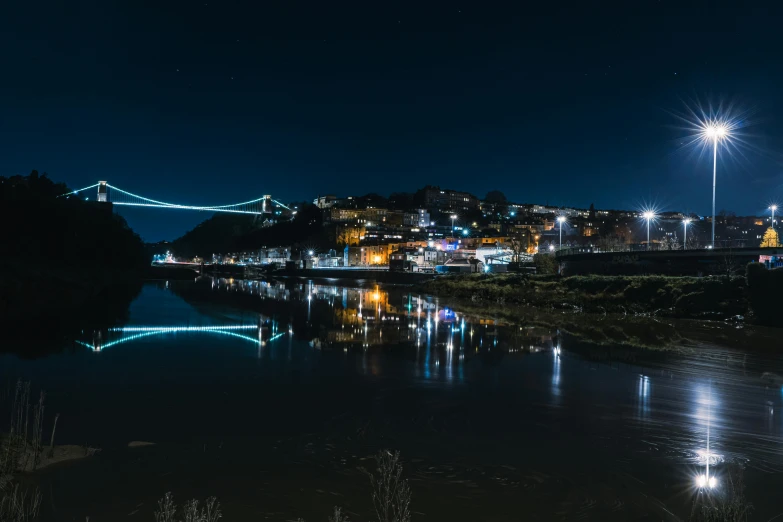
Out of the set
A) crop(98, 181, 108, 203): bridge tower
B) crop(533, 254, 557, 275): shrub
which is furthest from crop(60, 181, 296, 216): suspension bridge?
crop(533, 254, 557, 275): shrub

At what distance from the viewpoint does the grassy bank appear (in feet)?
82.8

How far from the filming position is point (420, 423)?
8773mm

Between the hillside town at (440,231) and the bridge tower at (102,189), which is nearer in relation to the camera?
the hillside town at (440,231)

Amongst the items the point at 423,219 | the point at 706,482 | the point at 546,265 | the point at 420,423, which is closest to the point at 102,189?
the point at 423,219

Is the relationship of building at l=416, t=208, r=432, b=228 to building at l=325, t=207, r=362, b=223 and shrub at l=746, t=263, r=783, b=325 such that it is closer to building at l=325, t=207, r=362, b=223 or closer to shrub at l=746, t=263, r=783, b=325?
building at l=325, t=207, r=362, b=223

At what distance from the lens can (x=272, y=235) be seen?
158m

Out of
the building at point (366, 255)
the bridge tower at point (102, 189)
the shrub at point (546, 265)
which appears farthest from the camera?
the bridge tower at point (102, 189)

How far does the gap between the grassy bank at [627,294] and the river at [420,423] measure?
7806mm

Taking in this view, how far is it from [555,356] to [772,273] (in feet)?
48.2

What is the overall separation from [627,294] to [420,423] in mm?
24152

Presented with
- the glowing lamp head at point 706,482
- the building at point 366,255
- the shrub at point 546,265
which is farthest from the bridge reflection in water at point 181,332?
the building at point 366,255

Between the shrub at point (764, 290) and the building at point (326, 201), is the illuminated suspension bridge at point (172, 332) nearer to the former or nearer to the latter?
the shrub at point (764, 290)

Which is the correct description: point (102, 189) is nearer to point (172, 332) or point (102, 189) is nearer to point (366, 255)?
point (366, 255)

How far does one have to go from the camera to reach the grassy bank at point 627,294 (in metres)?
25.2
